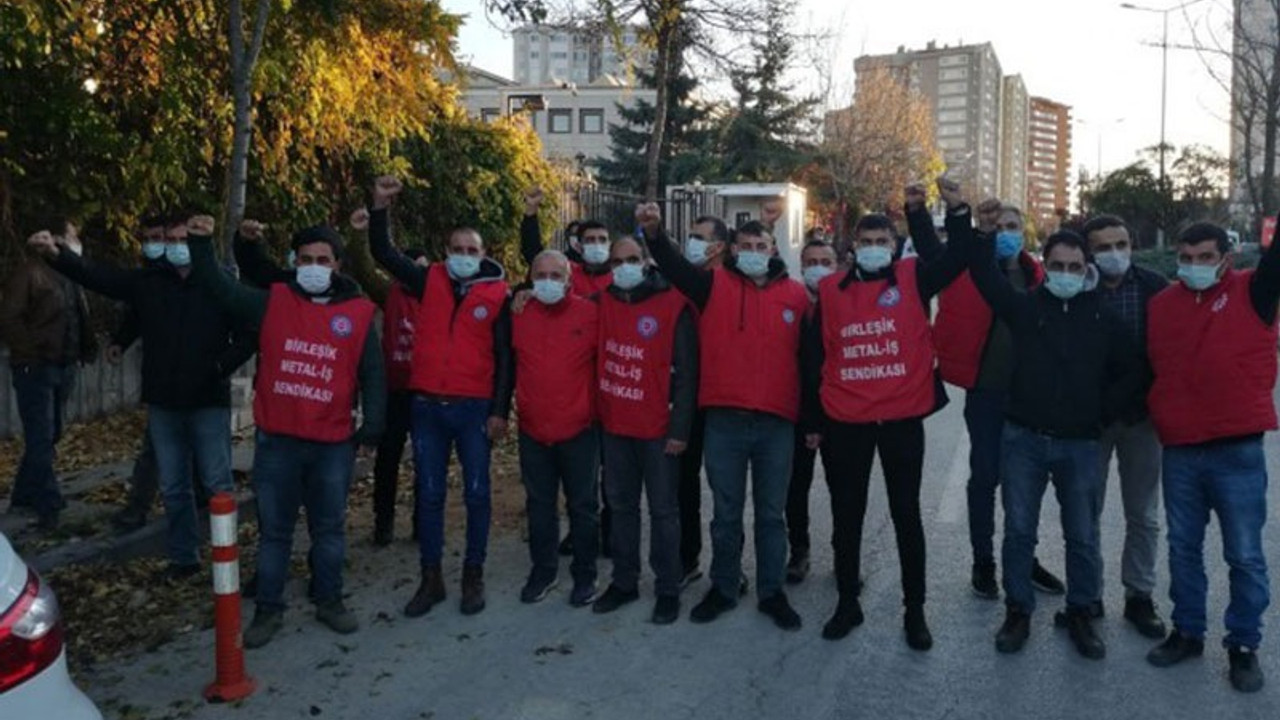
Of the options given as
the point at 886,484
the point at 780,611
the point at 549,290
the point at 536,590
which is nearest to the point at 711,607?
the point at 780,611

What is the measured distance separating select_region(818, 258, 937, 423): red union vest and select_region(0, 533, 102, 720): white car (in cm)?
348

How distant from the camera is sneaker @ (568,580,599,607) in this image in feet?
19.2

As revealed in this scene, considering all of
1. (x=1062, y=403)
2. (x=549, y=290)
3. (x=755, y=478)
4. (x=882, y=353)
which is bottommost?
(x=755, y=478)

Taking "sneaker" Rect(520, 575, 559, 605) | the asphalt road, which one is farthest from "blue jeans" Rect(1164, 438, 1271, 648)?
"sneaker" Rect(520, 575, 559, 605)

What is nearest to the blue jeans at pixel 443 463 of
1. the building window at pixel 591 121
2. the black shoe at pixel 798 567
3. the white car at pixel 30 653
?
the black shoe at pixel 798 567

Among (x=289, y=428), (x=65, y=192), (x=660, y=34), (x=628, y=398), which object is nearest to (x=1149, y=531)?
(x=628, y=398)

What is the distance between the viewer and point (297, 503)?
5.48 meters

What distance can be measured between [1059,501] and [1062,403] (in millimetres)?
501

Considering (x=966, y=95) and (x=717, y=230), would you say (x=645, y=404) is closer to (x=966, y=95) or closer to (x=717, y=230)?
(x=717, y=230)

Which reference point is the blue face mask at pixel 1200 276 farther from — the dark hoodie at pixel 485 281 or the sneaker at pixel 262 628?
the sneaker at pixel 262 628

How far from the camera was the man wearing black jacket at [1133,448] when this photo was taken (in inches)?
210

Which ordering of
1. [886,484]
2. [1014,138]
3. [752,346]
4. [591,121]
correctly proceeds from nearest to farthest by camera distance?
[886,484] → [752,346] → [591,121] → [1014,138]

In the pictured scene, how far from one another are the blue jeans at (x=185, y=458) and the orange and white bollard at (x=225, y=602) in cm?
163

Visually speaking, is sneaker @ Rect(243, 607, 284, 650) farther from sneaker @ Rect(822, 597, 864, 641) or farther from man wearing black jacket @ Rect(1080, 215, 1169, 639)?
man wearing black jacket @ Rect(1080, 215, 1169, 639)
